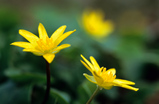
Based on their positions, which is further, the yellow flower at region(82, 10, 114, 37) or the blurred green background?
the yellow flower at region(82, 10, 114, 37)

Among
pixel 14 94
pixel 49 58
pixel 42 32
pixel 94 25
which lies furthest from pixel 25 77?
pixel 94 25

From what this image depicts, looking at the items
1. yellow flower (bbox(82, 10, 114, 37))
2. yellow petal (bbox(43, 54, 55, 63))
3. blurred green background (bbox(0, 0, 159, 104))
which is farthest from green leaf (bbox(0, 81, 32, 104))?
yellow flower (bbox(82, 10, 114, 37))

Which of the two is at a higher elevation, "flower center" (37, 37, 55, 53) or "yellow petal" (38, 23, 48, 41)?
"yellow petal" (38, 23, 48, 41)

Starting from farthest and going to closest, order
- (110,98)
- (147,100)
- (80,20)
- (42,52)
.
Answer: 1. (80,20)
2. (147,100)
3. (110,98)
4. (42,52)

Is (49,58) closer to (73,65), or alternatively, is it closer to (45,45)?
(45,45)

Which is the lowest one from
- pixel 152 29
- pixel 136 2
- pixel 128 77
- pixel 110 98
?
pixel 110 98

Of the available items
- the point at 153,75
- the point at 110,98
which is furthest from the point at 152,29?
the point at 110,98

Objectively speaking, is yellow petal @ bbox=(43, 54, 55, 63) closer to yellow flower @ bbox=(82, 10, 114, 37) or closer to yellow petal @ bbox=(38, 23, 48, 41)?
yellow petal @ bbox=(38, 23, 48, 41)

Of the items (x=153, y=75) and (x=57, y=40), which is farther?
(x=153, y=75)

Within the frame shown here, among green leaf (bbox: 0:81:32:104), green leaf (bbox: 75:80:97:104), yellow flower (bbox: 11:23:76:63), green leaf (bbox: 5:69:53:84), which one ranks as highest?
yellow flower (bbox: 11:23:76:63)

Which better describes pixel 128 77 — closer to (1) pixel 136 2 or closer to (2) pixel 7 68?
(2) pixel 7 68

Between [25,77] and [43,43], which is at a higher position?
[43,43]
